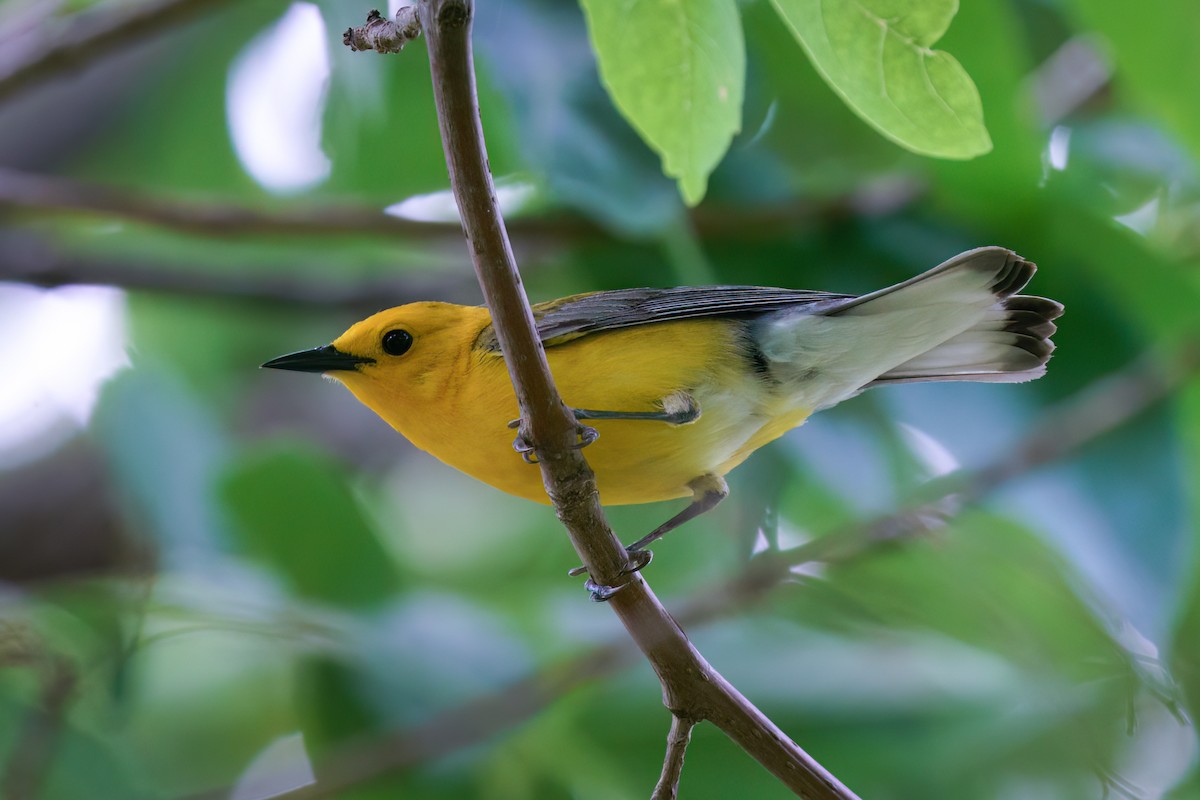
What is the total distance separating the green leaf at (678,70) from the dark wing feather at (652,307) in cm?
87

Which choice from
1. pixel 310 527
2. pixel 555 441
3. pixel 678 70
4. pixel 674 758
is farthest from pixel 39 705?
pixel 678 70

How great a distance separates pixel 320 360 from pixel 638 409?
76 cm

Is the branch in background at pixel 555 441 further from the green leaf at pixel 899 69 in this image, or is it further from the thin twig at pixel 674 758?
the green leaf at pixel 899 69

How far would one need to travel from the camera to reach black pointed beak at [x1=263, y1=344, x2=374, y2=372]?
108 inches

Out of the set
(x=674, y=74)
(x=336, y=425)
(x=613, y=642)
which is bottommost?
A: (x=613, y=642)

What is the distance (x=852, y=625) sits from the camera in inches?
164

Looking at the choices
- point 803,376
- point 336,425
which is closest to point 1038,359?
point 803,376

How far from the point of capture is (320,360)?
9.18ft

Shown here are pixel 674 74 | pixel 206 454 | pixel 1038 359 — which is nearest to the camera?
pixel 674 74

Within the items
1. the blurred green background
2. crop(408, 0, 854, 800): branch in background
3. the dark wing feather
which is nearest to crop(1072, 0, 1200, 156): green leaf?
the blurred green background

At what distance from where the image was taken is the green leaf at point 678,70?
1.90m

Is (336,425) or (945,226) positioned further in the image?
(336,425)

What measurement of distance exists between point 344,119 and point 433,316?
1.89 meters

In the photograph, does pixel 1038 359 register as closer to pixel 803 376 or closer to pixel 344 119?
pixel 803 376
